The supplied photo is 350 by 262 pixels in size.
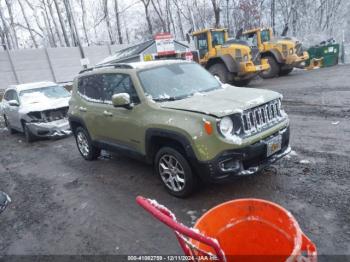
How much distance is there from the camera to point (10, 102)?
367 inches

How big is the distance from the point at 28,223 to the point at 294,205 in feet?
11.5

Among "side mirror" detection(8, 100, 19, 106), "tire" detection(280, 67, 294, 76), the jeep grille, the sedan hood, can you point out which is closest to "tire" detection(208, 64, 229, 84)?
"tire" detection(280, 67, 294, 76)

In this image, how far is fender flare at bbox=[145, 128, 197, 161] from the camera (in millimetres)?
3797

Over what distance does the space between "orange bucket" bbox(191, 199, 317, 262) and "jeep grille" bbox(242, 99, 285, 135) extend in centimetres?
161

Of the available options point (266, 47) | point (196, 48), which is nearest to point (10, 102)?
point (196, 48)

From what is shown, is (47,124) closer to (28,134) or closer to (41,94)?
(28,134)

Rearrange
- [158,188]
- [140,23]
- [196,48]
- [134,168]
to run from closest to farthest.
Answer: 1. [158,188]
2. [134,168]
3. [196,48]
4. [140,23]

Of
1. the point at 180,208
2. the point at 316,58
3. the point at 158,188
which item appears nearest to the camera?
the point at 180,208

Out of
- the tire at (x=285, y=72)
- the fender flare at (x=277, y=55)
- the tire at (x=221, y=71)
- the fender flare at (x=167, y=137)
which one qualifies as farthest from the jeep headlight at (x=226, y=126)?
the tire at (x=285, y=72)

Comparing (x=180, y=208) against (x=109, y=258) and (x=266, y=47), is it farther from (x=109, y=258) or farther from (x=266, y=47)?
(x=266, y=47)

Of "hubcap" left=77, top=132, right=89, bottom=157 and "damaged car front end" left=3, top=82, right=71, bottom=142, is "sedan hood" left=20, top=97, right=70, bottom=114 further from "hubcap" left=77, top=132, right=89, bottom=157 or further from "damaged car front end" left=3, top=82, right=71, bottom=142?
"hubcap" left=77, top=132, right=89, bottom=157

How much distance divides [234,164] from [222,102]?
0.82m

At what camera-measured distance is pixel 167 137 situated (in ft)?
13.3

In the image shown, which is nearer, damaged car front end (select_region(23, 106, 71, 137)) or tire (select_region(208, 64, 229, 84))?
damaged car front end (select_region(23, 106, 71, 137))
